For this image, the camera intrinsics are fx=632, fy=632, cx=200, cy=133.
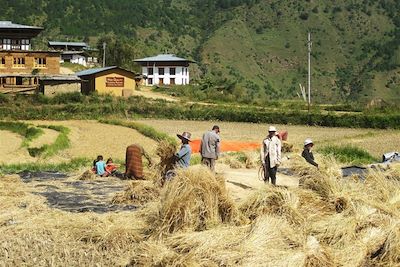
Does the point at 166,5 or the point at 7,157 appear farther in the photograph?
the point at 166,5

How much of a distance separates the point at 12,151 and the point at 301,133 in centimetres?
1825

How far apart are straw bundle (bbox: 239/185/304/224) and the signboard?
51613 millimetres

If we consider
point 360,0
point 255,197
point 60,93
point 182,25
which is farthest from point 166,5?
point 255,197

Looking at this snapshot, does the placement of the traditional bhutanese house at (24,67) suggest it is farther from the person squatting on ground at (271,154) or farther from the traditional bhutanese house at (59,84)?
the person squatting on ground at (271,154)

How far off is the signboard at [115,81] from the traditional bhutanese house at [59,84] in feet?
8.66

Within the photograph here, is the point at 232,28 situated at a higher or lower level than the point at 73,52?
higher

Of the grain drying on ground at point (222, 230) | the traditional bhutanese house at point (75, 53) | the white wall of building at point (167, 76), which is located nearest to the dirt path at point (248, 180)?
the grain drying on ground at point (222, 230)

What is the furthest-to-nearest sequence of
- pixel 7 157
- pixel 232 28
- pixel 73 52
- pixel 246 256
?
pixel 232 28, pixel 73 52, pixel 7 157, pixel 246 256

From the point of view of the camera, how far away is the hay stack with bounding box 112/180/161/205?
1192 cm

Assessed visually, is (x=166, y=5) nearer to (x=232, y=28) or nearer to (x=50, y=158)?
(x=232, y=28)

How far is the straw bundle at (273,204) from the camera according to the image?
8.99 meters

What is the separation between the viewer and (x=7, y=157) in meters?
24.5

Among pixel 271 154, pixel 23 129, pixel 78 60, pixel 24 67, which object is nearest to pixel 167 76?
pixel 78 60

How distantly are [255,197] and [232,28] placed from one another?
105 meters
